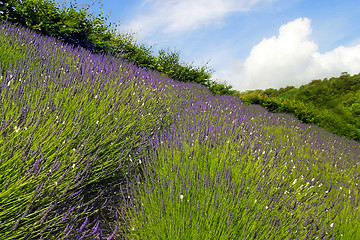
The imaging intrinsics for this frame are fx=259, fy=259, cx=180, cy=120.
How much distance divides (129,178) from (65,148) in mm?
1005

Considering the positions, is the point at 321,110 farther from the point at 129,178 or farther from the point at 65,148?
the point at 65,148

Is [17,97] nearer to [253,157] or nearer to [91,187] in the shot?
[91,187]

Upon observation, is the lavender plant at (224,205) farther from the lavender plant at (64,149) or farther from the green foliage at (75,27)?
the green foliage at (75,27)

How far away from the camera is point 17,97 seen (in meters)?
2.06

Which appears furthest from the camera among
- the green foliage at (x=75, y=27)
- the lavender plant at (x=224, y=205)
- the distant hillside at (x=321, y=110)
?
the distant hillside at (x=321, y=110)

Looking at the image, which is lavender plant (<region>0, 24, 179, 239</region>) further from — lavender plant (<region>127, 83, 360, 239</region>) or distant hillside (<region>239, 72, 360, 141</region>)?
distant hillside (<region>239, 72, 360, 141</region>)

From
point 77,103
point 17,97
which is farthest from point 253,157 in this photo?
point 17,97

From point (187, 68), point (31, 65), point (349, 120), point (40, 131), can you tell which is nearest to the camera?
point (40, 131)

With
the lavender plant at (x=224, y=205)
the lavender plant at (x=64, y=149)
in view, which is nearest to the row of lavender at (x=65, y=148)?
the lavender plant at (x=64, y=149)

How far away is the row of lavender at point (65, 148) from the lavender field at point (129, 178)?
0.01 meters

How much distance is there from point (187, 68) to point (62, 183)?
351 inches

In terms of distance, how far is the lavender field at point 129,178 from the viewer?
1.50 meters

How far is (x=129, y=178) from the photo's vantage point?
266 centimetres

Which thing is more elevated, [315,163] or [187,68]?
[187,68]
